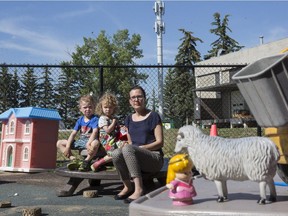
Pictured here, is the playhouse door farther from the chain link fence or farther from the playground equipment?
the playground equipment

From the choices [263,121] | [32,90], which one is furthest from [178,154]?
[32,90]

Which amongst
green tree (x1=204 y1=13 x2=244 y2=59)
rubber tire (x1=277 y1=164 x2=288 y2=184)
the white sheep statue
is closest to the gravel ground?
the white sheep statue

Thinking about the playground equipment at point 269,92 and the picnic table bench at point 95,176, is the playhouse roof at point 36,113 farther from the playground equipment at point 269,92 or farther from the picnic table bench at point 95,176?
the playground equipment at point 269,92

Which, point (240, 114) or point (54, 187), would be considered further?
point (240, 114)

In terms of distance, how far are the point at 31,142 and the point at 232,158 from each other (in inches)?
181

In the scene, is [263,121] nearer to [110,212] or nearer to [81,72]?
[110,212]

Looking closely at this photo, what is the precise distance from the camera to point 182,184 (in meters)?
1.80

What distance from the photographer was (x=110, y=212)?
278cm

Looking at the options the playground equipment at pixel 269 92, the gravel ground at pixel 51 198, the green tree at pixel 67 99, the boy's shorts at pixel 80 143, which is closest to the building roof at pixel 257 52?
the green tree at pixel 67 99

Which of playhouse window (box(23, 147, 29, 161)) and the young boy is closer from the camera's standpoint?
the young boy

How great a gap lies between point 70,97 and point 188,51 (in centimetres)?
2704

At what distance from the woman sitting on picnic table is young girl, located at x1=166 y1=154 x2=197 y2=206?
1.23 metres

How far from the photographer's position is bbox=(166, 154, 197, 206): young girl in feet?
5.83

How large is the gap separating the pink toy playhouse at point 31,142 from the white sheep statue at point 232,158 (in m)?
4.33
